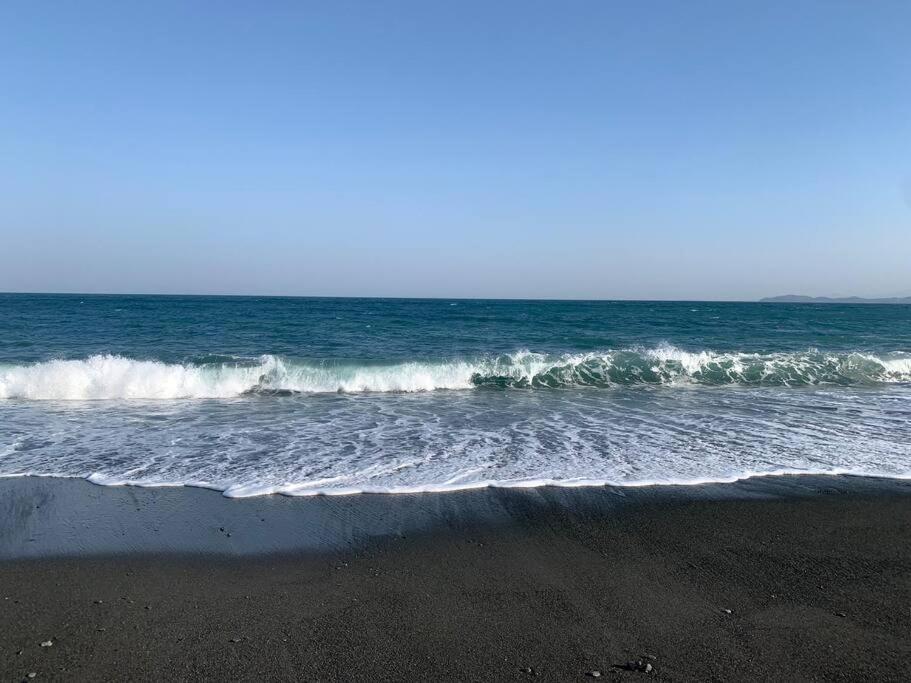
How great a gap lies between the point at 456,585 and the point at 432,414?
7313mm

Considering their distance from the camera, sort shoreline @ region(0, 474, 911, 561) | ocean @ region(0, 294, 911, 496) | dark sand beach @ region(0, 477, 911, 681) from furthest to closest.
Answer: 1. ocean @ region(0, 294, 911, 496)
2. shoreline @ region(0, 474, 911, 561)
3. dark sand beach @ region(0, 477, 911, 681)

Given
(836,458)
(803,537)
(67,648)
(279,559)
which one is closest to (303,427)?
(279,559)

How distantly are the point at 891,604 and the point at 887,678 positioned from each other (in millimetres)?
1073

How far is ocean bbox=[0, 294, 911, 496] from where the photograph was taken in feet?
24.1

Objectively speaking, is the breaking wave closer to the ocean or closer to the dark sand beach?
the ocean

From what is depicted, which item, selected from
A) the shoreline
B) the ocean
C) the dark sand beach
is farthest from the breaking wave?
the dark sand beach

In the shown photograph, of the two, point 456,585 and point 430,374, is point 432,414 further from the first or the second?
point 456,585

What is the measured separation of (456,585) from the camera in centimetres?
433

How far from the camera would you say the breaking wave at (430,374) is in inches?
551

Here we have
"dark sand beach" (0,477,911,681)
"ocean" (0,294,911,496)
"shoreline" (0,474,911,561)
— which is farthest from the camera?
"ocean" (0,294,911,496)

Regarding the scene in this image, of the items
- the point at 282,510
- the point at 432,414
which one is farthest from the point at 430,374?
the point at 282,510

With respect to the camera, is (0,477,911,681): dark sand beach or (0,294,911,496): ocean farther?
(0,294,911,496): ocean

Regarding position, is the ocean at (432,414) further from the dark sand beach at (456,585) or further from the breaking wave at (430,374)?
the dark sand beach at (456,585)

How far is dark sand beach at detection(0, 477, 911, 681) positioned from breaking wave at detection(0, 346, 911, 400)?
8307mm
